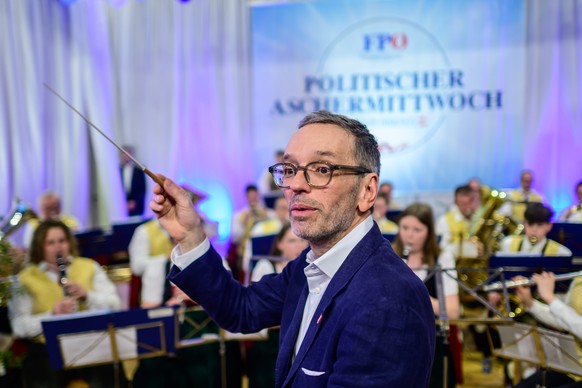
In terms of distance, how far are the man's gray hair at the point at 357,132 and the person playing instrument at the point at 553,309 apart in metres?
2.17

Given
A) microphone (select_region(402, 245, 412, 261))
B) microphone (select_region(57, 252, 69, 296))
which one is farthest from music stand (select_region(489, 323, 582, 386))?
microphone (select_region(57, 252, 69, 296))

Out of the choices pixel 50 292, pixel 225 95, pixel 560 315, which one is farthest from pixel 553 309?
pixel 225 95

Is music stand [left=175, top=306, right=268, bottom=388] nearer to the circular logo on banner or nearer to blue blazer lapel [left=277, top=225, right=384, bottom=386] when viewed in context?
blue blazer lapel [left=277, top=225, right=384, bottom=386]

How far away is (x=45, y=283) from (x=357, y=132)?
3.24 m

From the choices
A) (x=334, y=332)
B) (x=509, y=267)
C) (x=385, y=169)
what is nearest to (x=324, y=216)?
(x=334, y=332)

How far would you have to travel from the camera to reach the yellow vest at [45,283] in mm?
4246

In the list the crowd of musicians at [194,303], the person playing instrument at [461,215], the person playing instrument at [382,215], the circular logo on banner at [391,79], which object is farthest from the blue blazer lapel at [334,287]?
the circular logo on banner at [391,79]

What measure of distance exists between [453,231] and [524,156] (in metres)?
3.09

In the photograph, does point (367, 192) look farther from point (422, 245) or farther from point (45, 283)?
point (45, 283)

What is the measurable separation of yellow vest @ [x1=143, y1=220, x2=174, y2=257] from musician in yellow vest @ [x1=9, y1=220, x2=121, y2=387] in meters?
1.13

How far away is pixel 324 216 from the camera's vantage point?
5.34ft

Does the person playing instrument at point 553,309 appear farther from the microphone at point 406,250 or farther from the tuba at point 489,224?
the tuba at point 489,224

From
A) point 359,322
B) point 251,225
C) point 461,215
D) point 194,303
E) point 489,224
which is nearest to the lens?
point 359,322

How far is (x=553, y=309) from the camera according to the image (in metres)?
3.52
